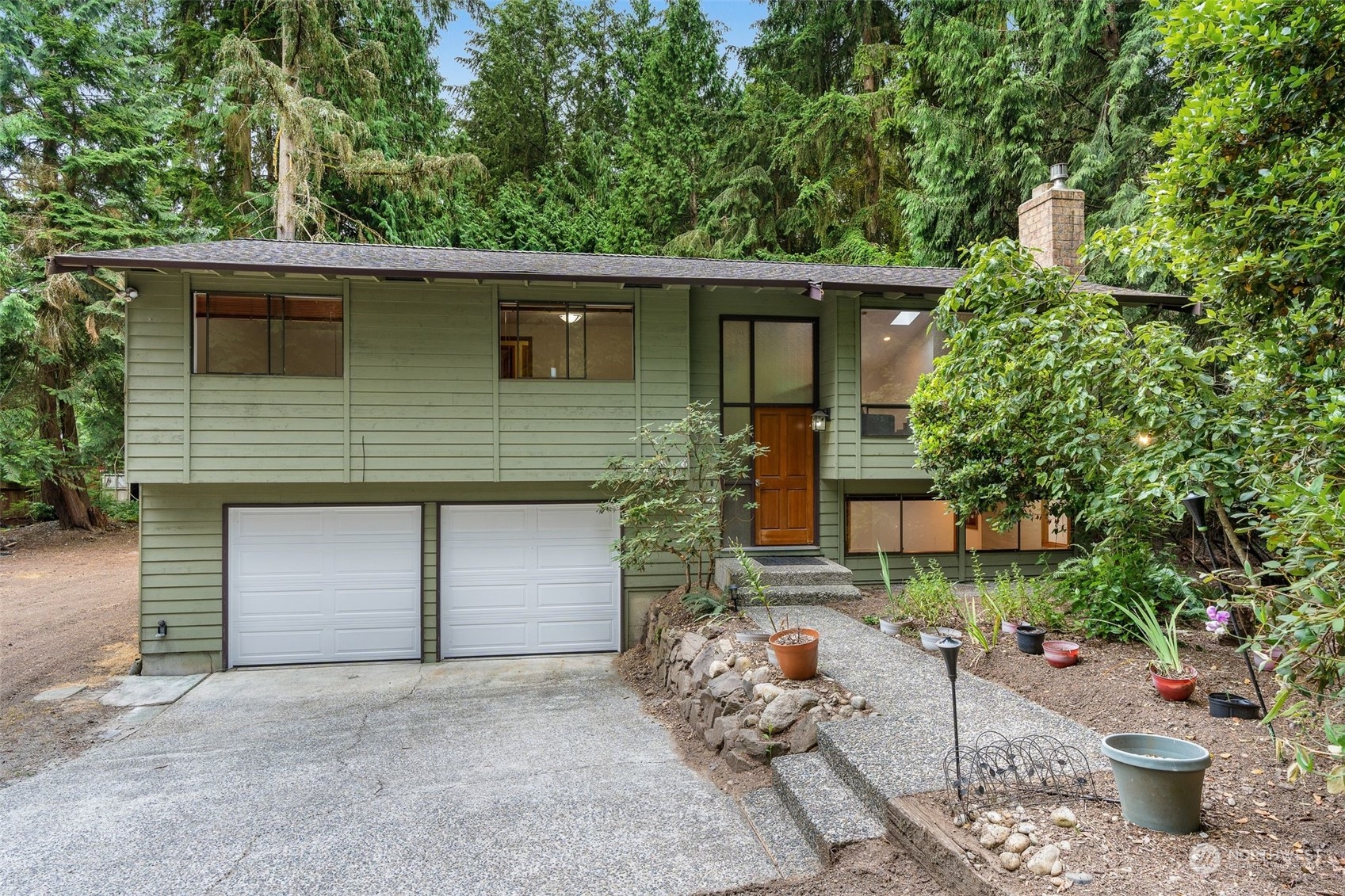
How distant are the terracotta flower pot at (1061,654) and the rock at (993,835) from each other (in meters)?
2.41

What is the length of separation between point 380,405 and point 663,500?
330 centimetres

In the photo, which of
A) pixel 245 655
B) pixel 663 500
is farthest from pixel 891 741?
pixel 245 655

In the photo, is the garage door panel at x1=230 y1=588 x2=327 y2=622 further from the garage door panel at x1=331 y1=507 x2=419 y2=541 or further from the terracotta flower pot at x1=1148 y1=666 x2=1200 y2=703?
the terracotta flower pot at x1=1148 y1=666 x2=1200 y2=703

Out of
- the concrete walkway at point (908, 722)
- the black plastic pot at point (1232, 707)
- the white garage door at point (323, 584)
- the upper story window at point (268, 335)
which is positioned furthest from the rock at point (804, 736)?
the upper story window at point (268, 335)

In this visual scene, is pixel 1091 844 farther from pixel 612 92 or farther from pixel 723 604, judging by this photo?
pixel 612 92

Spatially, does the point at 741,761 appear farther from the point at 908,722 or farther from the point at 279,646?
the point at 279,646

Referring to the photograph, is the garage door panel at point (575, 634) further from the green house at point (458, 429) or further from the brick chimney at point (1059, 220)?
the brick chimney at point (1059, 220)

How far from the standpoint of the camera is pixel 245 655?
738cm

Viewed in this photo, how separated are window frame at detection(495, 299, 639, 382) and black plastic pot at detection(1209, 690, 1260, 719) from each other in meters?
5.80

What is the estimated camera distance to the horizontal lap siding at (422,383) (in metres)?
7.18

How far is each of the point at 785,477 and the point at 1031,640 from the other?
13.1ft

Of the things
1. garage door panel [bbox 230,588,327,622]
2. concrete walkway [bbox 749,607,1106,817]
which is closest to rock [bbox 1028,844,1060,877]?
concrete walkway [bbox 749,607,1106,817]

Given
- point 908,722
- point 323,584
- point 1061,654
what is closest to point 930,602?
point 1061,654

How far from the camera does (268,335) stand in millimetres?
7145
